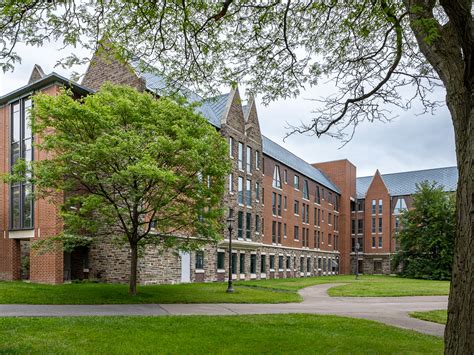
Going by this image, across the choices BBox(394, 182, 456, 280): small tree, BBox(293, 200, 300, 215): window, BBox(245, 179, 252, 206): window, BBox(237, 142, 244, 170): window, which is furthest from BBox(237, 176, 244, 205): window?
BBox(394, 182, 456, 280): small tree

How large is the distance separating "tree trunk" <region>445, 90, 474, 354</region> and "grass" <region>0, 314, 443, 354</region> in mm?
3676

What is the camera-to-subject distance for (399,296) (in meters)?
26.5

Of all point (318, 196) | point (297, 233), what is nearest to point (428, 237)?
point (318, 196)

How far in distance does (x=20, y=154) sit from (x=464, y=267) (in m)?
28.1

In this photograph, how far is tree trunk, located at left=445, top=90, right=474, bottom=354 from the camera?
5723 millimetres

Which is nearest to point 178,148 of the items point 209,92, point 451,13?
point 209,92

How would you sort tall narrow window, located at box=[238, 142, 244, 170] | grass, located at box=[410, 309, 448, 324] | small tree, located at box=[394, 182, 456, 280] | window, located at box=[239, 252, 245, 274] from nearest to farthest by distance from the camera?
grass, located at box=[410, 309, 448, 324] < tall narrow window, located at box=[238, 142, 244, 170] < window, located at box=[239, 252, 245, 274] < small tree, located at box=[394, 182, 456, 280]

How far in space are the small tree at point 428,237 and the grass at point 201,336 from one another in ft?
151

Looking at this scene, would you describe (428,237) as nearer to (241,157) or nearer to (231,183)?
(241,157)

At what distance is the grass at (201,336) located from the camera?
8977 mm

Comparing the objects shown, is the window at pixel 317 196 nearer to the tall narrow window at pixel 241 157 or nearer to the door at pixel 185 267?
the tall narrow window at pixel 241 157

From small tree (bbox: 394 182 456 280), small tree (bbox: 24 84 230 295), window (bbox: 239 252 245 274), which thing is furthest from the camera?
small tree (bbox: 394 182 456 280)

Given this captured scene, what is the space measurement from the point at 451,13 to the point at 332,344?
Answer: 6.74 m

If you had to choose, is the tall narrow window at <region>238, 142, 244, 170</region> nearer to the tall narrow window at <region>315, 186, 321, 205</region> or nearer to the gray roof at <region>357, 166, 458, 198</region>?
the tall narrow window at <region>315, 186, 321, 205</region>
